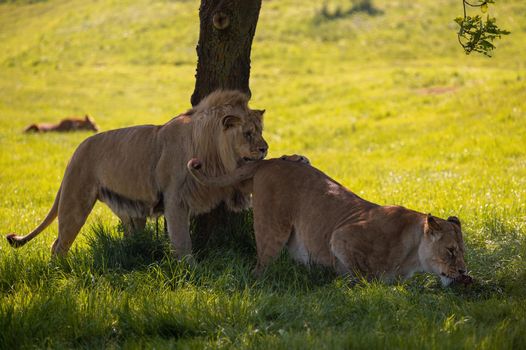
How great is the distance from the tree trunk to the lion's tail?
2.50 feet

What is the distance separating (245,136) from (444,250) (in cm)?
210

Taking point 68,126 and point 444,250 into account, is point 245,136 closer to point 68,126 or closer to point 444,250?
point 444,250

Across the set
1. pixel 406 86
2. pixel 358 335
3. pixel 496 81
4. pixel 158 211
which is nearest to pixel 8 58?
pixel 406 86

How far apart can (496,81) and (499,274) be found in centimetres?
1840

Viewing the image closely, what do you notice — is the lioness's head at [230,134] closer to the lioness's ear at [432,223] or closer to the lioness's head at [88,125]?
the lioness's ear at [432,223]

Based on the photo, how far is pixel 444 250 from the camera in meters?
6.28

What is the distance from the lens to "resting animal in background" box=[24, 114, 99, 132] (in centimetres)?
2135

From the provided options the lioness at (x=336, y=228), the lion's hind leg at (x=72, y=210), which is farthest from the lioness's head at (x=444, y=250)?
the lion's hind leg at (x=72, y=210)

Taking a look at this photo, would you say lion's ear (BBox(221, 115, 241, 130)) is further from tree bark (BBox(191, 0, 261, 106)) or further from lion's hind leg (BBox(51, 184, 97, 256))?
lion's hind leg (BBox(51, 184, 97, 256))

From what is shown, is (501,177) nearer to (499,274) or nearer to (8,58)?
(499,274)

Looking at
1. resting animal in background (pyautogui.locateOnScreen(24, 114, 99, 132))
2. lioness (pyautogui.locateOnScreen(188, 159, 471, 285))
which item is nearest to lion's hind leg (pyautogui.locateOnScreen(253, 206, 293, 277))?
lioness (pyautogui.locateOnScreen(188, 159, 471, 285))

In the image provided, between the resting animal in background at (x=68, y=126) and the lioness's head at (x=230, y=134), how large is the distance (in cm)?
1524

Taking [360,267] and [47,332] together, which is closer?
[47,332]

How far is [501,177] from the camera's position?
12.6 meters
